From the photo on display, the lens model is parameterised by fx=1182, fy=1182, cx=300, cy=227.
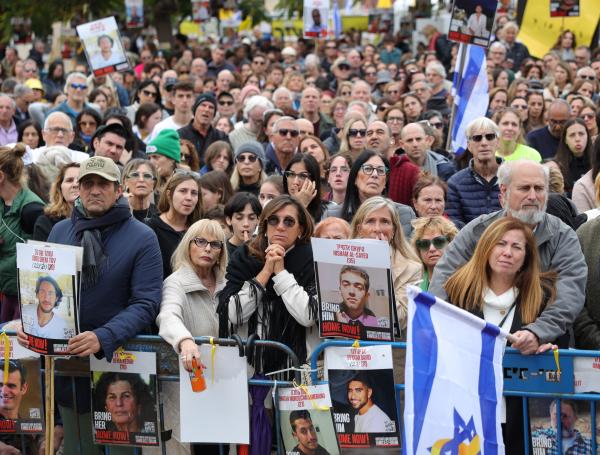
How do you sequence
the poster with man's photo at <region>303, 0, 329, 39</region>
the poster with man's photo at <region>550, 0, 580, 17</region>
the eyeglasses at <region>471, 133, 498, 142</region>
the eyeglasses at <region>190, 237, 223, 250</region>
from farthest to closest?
1. the poster with man's photo at <region>550, 0, 580, 17</region>
2. the poster with man's photo at <region>303, 0, 329, 39</region>
3. the eyeglasses at <region>471, 133, 498, 142</region>
4. the eyeglasses at <region>190, 237, 223, 250</region>

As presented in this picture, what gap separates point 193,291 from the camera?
22.2 ft

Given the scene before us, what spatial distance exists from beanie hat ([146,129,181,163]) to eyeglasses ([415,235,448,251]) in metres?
3.21

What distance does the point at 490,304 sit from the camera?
6066mm

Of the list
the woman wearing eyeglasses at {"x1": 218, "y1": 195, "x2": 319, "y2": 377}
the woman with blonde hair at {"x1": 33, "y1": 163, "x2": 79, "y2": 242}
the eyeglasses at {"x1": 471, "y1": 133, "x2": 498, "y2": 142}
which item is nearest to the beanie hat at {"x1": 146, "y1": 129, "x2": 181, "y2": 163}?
the woman with blonde hair at {"x1": 33, "y1": 163, "x2": 79, "y2": 242}

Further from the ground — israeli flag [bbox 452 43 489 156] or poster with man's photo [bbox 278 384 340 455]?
israeli flag [bbox 452 43 489 156]

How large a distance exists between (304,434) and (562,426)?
128 cm

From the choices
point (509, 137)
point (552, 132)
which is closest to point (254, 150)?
point (509, 137)

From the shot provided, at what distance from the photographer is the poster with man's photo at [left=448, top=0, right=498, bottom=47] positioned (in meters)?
12.0

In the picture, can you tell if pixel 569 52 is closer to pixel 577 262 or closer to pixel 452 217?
pixel 452 217

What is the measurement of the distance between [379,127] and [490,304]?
15.4 ft

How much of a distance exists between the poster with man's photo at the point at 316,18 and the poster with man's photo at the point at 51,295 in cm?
1287

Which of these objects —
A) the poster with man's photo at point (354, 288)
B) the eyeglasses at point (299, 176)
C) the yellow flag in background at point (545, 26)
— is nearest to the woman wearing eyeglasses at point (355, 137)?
the eyeglasses at point (299, 176)

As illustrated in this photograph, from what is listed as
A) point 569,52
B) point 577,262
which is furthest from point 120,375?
point 569,52

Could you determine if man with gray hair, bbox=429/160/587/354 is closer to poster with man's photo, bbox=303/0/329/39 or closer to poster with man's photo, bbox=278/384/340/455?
poster with man's photo, bbox=278/384/340/455
